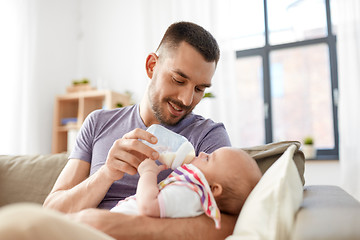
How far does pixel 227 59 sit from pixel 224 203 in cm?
290

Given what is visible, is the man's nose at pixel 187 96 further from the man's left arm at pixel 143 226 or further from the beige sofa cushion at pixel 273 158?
the man's left arm at pixel 143 226

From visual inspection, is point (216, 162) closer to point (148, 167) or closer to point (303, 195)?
point (148, 167)

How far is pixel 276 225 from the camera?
2.48 ft

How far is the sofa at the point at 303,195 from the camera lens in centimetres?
68

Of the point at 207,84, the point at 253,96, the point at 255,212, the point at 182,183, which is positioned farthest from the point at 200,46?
the point at 253,96

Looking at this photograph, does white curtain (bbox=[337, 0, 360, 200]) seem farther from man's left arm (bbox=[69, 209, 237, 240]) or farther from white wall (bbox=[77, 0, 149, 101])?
man's left arm (bbox=[69, 209, 237, 240])

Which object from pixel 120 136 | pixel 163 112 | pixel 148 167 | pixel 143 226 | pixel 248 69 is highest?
pixel 248 69


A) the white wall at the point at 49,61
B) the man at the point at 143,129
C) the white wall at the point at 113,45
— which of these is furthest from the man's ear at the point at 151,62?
the white wall at the point at 49,61

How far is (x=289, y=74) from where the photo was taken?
3814 millimetres

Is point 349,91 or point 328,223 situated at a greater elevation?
point 349,91

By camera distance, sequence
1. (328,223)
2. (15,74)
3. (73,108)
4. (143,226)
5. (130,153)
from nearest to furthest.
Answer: (328,223) → (143,226) → (130,153) → (15,74) → (73,108)

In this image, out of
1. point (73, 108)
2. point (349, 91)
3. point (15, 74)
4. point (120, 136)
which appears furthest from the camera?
point (73, 108)

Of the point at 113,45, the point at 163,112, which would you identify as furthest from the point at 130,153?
the point at 113,45

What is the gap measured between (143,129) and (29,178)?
2.68 feet
